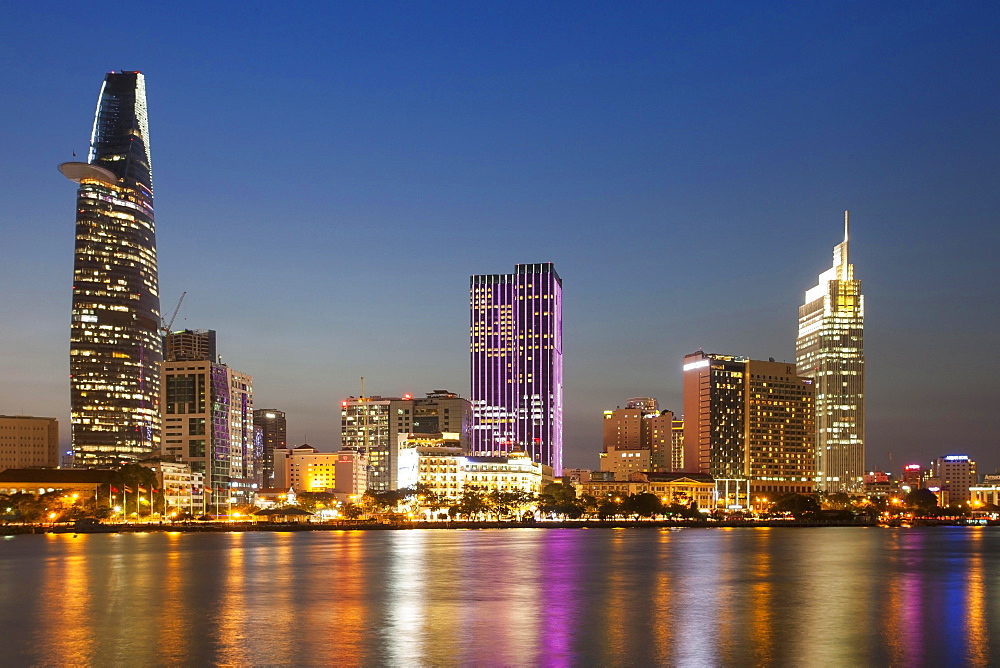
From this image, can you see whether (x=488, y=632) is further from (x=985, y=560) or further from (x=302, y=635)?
(x=985, y=560)

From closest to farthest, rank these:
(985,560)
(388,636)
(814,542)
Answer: (388,636)
(985,560)
(814,542)

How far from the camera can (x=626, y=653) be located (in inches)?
1715

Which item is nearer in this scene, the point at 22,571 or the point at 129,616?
the point at 129,616

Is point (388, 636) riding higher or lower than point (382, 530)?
higher

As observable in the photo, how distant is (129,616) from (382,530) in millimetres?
130641

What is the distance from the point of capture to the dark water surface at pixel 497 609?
43.8 m

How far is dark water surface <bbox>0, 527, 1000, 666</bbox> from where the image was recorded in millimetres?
43781

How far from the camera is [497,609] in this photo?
189ft

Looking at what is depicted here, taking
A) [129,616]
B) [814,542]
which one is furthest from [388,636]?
[814,542]

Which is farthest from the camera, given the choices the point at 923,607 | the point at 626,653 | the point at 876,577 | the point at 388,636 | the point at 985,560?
the point at 985,560

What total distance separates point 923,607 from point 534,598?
2094 cm

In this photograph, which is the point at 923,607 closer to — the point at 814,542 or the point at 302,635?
the point at 302,635

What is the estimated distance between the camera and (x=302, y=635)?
159ft

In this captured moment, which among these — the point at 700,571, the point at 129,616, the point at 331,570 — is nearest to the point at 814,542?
the point at 700,571
